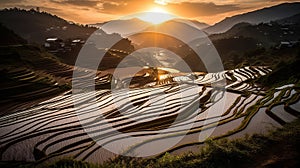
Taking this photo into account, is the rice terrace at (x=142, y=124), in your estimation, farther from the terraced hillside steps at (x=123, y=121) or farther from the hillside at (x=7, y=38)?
the hillside at (x=7, y=38)

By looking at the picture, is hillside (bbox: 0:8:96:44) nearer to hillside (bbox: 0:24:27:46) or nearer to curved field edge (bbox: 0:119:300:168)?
hillside (bbox: 0:24:27:46)

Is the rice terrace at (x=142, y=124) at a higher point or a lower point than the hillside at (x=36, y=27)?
lower

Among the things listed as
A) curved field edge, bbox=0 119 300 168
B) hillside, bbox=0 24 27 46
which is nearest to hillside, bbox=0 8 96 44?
hillside, bbox=0 24 27 46

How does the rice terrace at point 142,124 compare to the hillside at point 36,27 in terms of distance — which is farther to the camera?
the hillside at point 36,27

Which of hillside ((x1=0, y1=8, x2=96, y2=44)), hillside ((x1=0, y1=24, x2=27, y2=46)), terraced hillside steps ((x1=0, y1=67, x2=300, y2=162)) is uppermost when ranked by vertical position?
hillside ((x1=0, y1=8, x2=96, y2=44))

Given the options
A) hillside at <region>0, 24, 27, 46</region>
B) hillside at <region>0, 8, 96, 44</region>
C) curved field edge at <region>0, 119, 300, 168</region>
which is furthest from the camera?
hillside at <region>0, 8, 96, 44</region>

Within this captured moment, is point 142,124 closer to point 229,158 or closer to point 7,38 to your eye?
point 229,158

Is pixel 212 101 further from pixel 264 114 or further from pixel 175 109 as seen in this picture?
pixel 264 114

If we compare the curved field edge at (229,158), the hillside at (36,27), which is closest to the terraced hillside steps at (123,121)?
the curved field edge at (229,158)

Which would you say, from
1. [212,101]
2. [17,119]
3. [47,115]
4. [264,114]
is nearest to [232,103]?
[212,101]
